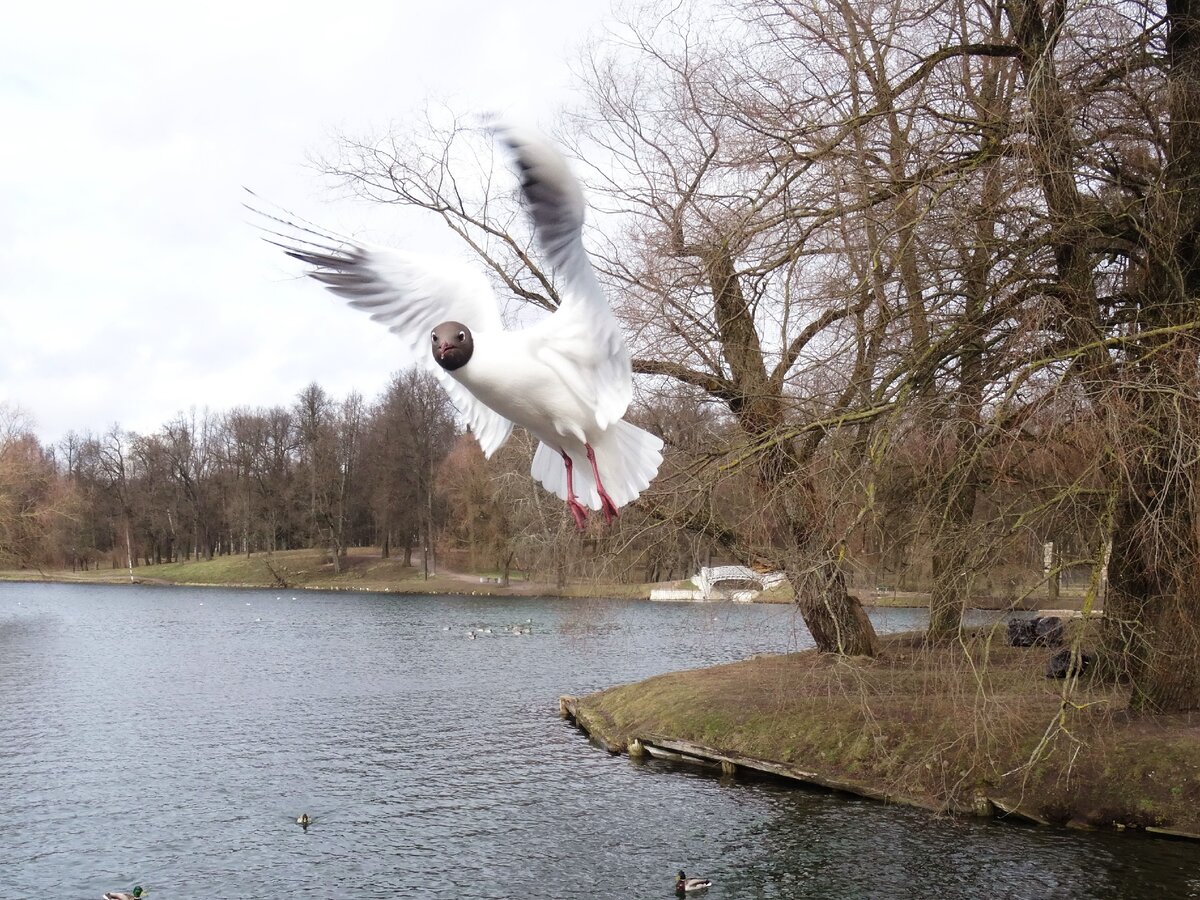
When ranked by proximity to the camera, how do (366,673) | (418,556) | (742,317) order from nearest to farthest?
(742,317) < (366,673) < (418,556)

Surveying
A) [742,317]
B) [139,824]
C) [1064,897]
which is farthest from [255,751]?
[1064,897]

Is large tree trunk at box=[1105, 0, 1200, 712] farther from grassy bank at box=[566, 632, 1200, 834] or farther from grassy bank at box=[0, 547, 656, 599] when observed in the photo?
grassy bank at box=[0, 547, 656, 599]

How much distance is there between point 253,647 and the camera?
34.5 meters

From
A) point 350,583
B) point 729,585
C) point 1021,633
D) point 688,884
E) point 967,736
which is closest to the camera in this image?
point 688,884

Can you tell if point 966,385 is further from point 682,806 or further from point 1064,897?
point 682,806

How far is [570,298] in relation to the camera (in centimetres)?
409

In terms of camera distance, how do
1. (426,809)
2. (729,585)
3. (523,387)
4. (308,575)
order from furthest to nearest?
(308,575), (729,585), (426,809), (523,387)

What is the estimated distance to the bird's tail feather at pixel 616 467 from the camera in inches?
186

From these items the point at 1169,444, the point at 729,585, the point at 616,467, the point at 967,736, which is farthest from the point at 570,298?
the point at 729,585

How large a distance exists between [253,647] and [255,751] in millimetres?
15528

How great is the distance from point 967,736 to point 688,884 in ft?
12.3

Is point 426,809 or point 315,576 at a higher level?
point 315,576

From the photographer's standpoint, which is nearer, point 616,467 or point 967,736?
point 616,467

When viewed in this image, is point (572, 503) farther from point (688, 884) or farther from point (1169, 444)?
point (688, 884)
